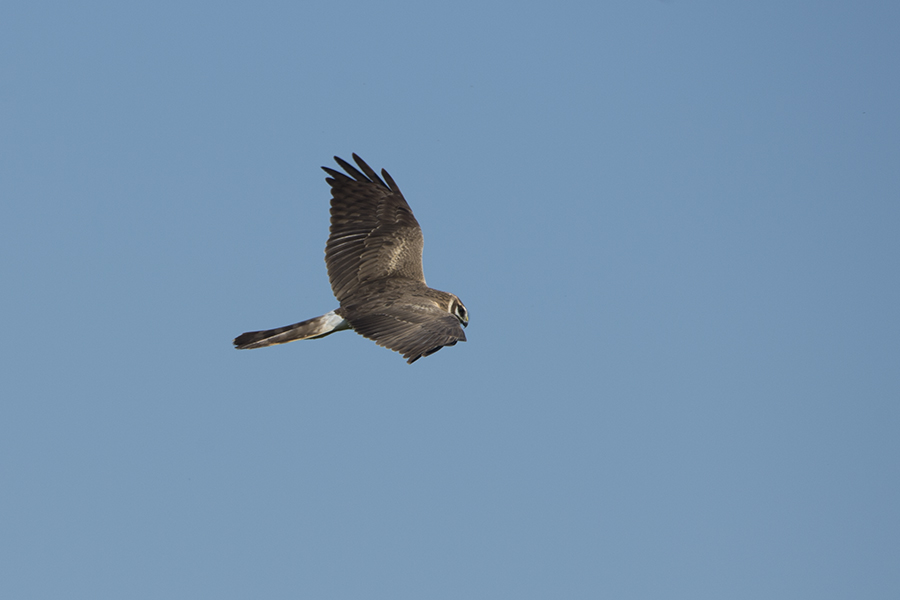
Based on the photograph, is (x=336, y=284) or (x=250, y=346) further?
(x=336, y=284)

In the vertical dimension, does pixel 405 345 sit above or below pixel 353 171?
below

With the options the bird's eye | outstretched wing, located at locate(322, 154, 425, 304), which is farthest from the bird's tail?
the bird's eye

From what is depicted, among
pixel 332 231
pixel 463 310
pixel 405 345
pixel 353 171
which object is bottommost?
pixel 405 345

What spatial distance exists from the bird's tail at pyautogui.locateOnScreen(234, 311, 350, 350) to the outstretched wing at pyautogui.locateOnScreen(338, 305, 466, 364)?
0.22 meters

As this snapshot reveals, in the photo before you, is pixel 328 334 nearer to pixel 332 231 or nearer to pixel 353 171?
pixel 332 231

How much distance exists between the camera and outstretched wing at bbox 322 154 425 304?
1435cm

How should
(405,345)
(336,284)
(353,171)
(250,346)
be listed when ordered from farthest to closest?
(353,171)
(336,284)
(250,346)
(405,345)

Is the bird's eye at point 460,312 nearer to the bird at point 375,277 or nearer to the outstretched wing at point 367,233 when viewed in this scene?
the bird at point 375,277

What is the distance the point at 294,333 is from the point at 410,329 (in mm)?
2281

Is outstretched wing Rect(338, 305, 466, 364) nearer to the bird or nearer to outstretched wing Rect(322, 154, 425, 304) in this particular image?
the bird

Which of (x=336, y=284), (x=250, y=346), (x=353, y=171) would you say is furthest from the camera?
(x=353, y=171)

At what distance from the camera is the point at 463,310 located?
537 inches

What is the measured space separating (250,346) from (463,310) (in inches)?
115

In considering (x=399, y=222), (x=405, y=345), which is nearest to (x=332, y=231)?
(x=399, y=222)
